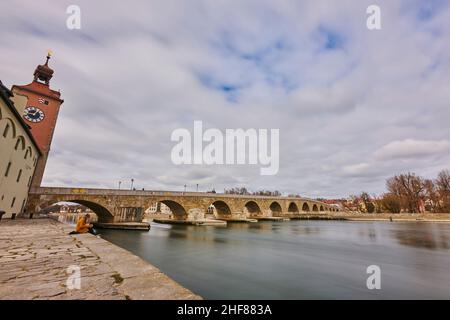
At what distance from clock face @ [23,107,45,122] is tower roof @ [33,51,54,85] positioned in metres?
5.56

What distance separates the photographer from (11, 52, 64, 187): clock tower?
2686cm

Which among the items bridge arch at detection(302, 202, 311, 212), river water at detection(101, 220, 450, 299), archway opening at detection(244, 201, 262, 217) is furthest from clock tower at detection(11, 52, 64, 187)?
bridge arch at detection(302, 202, 311, 212)

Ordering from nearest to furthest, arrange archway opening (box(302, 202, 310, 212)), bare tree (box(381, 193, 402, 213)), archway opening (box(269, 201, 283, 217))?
archway opening (box(269, 201, 283, 217))
bare tree (box(381, 193, 402, 213))
archway opening (box(302, 202, 310, 212))

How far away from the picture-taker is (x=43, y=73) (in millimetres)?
31219

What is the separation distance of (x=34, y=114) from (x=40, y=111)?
2.58 feet

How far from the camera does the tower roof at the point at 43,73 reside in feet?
101

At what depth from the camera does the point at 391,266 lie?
11.0 metres

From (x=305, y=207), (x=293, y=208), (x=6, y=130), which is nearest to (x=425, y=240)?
(x=6, y=130)

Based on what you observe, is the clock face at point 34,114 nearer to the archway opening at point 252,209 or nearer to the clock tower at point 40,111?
the clock tower at point 40,111

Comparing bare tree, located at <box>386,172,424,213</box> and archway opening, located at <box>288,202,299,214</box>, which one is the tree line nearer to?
bare tree, located at <box>386,172,424,213</box>
